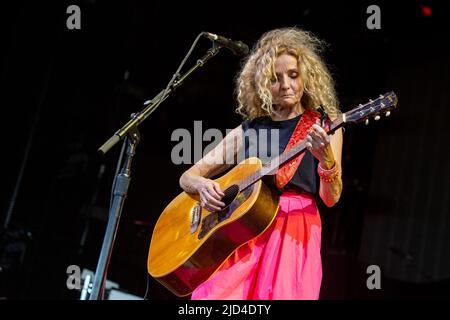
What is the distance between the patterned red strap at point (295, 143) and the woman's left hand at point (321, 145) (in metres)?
0.21

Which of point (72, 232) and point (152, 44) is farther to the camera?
point (152, 44)

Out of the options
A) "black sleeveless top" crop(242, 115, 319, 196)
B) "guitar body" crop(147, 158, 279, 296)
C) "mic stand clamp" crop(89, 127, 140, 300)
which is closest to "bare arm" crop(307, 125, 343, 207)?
"black sleeveless top" crop(242, 115, 319, 196)

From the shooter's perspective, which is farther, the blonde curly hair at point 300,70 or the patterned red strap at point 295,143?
the blonde curly hair at point 300,70

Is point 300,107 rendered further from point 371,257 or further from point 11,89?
point 11,89

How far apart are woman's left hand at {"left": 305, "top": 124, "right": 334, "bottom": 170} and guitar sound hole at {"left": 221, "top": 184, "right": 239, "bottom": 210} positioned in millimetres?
522

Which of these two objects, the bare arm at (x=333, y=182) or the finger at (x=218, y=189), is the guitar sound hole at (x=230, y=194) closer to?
the finger at (x=218, y=189)

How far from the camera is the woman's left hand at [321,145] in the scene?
2.11m

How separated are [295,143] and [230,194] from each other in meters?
0.42

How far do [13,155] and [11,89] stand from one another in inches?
24.7

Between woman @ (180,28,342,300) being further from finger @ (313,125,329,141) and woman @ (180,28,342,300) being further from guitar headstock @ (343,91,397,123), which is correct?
guitar headstock @ (343,91,397,123)

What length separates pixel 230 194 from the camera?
2.59 meters

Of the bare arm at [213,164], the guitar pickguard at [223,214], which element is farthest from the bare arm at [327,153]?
the bare arm at [213,164]

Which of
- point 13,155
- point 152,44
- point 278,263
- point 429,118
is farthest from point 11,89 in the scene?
point 429,118
